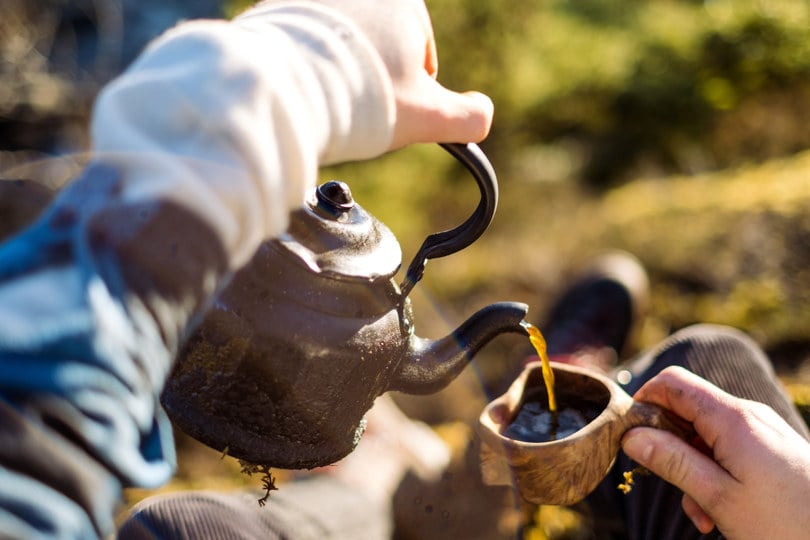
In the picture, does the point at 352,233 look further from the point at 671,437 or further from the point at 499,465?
the point at 671,437

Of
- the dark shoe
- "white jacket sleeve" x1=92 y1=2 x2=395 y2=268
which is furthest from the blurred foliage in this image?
"white jacket sleeve" x1=92 y1=2 x2=395 y2=268

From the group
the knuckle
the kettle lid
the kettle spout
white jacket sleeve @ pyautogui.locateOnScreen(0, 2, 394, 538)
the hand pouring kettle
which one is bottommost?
the knuckle

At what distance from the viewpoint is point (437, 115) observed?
87cm

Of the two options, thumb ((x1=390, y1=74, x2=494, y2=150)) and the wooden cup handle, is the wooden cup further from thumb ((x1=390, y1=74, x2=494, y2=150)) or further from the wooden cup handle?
thumb ((x1=390, y1=74, x2=494, y2=150))

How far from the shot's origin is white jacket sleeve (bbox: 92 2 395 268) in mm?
646

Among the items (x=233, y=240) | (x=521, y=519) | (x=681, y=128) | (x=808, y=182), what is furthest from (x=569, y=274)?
(x=233, y=240)

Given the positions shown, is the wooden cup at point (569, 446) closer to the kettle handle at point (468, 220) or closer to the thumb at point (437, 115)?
the kettle handle at point (468, 220)

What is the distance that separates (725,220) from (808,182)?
0.40 meters

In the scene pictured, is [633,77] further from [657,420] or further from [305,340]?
[305,340]

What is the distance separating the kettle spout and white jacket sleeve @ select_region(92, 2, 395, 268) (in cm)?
40

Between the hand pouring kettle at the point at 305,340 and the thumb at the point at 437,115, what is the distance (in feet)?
0.14

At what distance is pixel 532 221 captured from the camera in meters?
4.09

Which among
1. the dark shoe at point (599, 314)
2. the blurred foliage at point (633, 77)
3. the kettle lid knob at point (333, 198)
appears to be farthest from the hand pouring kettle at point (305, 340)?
the blurred foliage at point (633, 77)

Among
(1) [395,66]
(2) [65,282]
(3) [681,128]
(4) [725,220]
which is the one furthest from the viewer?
(3) [681,128]
